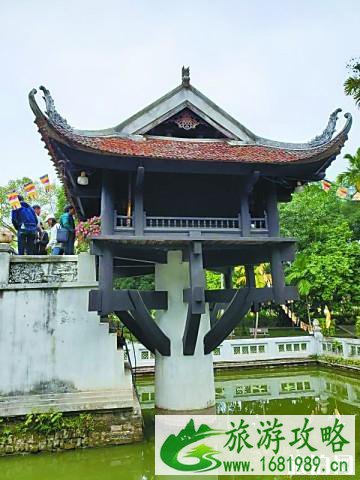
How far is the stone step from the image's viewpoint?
559 cm

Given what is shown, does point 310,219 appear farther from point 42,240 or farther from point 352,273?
point 42,240

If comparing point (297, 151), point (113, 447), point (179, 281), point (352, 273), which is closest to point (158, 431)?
point (113, 447)

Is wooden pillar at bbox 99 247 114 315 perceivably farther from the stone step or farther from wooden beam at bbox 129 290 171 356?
the stone step

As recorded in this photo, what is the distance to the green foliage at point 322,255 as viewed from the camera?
16.4m

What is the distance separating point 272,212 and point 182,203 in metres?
1.62

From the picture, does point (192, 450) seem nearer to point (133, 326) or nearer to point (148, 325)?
point (148, 325)

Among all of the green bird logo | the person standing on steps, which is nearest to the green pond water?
the green bird logo

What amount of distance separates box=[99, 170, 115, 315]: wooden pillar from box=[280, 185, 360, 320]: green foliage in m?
10.9

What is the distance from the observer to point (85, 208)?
26.9ft

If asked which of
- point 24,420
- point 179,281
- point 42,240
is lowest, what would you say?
point 24,420

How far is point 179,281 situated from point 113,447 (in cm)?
286

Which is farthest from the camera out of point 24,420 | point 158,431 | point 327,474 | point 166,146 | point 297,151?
point 297,151

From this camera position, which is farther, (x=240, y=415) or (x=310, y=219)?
(x=310, y=219)

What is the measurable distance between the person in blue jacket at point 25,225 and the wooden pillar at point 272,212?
13.9 feet
